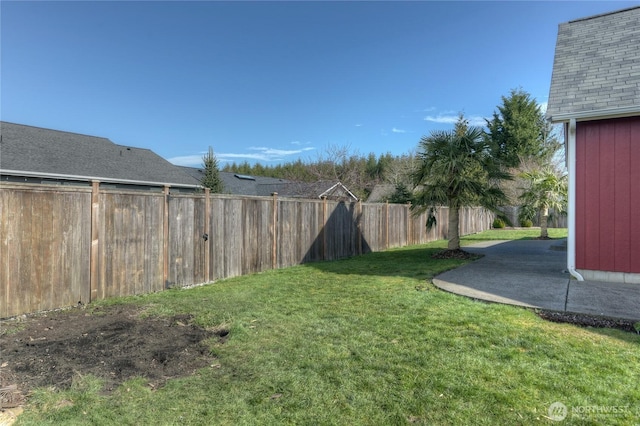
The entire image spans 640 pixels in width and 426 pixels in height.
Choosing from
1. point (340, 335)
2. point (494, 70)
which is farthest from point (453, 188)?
point (340, 335)

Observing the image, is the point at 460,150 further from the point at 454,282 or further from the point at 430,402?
the point at 430,402

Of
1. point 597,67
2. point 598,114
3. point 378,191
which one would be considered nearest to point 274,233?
point 598,114

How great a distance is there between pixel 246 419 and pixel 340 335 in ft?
5.47

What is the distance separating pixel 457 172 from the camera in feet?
31.6

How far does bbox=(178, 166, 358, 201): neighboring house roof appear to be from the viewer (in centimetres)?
2077

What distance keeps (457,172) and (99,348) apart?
896 centimetres

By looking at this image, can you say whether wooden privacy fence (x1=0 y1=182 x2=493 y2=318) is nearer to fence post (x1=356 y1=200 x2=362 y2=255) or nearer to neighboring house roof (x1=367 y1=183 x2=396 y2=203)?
fence post (x1=356 y1=200 x2=362 y2=255)

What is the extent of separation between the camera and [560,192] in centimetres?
1568

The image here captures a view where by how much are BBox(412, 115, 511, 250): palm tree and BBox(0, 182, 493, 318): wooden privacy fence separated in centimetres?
313

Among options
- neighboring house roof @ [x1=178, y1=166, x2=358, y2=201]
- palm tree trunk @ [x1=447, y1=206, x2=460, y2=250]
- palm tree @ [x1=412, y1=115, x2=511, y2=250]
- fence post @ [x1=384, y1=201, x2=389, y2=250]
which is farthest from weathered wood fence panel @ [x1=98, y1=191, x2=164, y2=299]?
neighboring house roof @ [x1=178, y1=166, x2=358, y2=201]

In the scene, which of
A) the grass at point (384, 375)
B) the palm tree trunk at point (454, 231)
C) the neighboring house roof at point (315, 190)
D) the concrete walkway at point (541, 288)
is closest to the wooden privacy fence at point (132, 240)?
the grass at point (384, 375)

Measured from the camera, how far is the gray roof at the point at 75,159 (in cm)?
1303

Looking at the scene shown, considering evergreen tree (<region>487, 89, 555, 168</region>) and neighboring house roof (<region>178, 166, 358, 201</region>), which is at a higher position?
evergreen tree (<region>487, 89, 555, 168</region>)

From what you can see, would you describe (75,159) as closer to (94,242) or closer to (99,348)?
(94,242)
